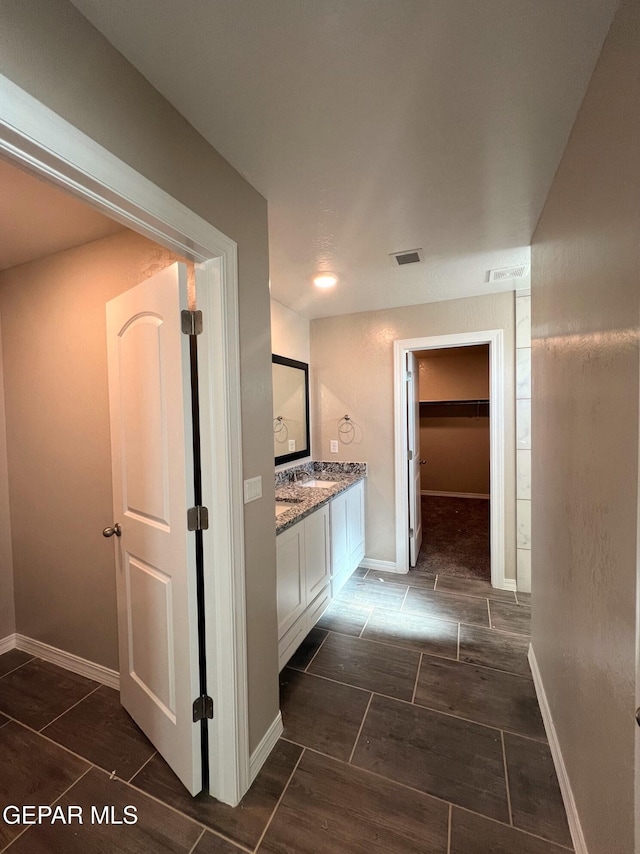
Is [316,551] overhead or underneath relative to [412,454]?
underneath

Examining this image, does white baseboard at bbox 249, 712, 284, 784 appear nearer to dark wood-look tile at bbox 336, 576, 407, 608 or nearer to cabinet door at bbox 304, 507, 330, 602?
cabinet door at bbox 304, 507, 330, 602

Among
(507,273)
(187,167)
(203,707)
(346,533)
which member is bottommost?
(203,707)

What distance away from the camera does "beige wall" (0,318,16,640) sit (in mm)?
2248

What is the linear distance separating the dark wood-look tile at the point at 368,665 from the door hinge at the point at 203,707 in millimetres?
844

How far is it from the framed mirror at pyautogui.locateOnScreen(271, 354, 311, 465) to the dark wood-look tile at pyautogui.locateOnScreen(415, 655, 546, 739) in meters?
1.84

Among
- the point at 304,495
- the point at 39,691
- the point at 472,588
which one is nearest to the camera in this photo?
the point at 39,691

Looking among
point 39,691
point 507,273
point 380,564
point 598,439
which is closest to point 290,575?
point 39,691

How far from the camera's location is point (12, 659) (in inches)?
86.1

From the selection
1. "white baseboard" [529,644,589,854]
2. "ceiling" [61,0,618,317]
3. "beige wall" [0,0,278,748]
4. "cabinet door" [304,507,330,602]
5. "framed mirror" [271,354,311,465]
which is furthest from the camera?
"framed mirror" [271,354,311,465]

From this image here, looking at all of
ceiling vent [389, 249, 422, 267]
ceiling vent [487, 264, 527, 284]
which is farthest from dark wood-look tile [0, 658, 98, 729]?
ceiling vent [487, 264, 527, 284]

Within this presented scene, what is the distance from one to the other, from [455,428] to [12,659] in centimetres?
608

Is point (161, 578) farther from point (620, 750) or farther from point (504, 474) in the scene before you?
point (504, 474)

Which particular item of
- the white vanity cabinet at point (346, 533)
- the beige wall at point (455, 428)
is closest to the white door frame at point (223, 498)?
the white vanity cabinet at point (346, 533)

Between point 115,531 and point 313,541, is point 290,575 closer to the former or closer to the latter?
point 313,541
